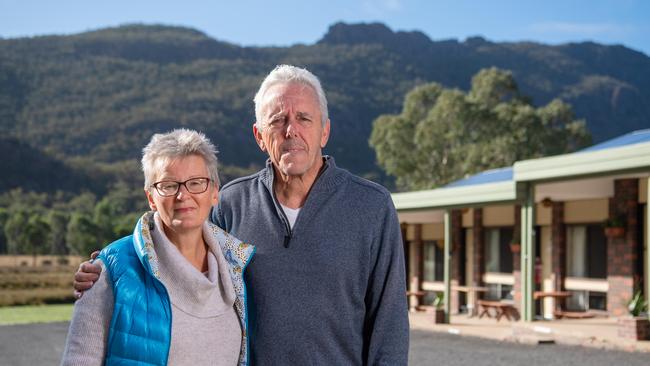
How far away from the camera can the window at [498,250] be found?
18.5 meters

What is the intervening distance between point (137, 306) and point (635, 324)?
1059 centimetres

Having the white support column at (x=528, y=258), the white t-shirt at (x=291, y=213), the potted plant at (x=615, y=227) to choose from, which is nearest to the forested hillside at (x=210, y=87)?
the white support column at (x=528, y=258)

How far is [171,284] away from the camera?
264cm

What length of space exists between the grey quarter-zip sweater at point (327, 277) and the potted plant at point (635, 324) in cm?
978

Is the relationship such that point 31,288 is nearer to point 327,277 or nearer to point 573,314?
point 573,314

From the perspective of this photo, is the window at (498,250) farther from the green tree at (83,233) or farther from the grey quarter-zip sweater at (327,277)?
the green tree at (83,233)

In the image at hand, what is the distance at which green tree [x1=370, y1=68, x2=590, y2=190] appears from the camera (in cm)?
4025

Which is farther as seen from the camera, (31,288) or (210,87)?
(210,87)

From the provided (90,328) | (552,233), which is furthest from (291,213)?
(552,233)

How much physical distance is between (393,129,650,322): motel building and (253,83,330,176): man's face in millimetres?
9151

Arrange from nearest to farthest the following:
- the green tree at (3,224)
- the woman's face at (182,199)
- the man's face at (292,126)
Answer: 1. the woman's face at (182,199)
2. the man's face at (292,126)
3. the green tree at (3,224)

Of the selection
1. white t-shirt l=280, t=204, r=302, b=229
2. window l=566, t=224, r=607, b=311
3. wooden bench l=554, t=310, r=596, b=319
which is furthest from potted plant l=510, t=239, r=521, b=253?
white t-shirt l=280, t=204, r=302, b=229

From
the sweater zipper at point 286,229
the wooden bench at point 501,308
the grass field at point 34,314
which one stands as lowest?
the grass field at point 34,314

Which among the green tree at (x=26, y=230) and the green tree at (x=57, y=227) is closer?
the green tree at (x=26, y=230)
